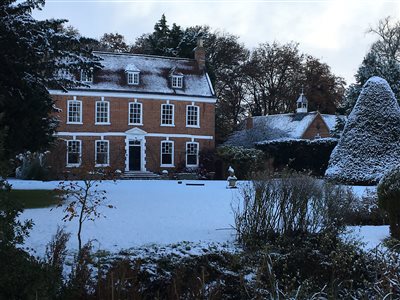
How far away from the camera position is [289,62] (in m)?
48.3

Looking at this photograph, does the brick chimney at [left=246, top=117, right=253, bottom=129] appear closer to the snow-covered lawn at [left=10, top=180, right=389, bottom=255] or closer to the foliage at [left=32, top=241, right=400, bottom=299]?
the snow-covered lawn at [left=10, top=180, right=389, bottom=255]

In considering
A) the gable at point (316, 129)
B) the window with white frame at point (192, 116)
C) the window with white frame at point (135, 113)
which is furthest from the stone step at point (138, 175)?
the gable at point (316, 129)

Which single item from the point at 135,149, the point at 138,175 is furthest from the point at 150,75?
the point at 138,175

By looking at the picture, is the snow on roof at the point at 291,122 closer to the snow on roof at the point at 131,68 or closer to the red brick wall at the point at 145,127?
the red brick wall at the point at 145,127

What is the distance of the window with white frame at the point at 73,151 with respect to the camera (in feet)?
108

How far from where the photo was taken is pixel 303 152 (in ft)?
100

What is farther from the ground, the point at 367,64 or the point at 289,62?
the point at 289,62

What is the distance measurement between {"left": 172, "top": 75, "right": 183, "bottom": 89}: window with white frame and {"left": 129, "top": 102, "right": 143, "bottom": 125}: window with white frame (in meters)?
3.06

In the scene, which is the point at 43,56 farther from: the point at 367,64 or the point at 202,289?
the point at 367,64

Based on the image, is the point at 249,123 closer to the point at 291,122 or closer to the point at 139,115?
the point at 291,122

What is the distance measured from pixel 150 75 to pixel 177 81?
2.01 metres

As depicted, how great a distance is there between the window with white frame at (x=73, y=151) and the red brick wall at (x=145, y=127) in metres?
0.34

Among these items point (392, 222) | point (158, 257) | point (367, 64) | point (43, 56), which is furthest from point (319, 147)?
point (158, 257)

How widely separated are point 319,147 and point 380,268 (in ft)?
82.1
